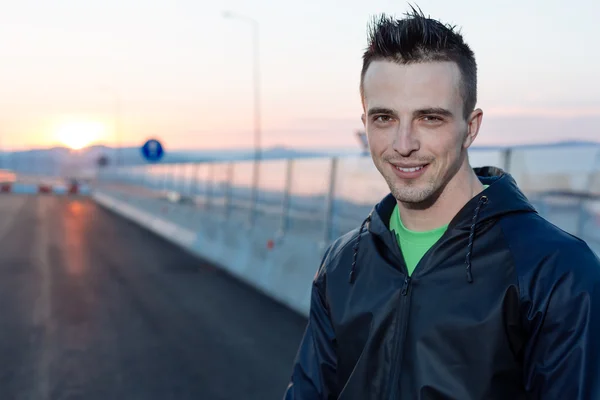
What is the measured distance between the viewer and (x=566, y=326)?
2312mm

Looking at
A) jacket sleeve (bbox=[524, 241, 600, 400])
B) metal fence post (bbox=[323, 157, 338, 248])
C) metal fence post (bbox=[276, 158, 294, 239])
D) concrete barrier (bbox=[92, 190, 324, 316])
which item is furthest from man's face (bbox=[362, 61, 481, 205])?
metal fence post (bbox=[276, 158, 294, 239])

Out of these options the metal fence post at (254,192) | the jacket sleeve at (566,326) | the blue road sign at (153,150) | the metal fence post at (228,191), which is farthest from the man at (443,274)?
the blue road sign at (153,150)

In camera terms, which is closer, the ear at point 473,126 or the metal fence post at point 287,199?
the ear at point 473,126

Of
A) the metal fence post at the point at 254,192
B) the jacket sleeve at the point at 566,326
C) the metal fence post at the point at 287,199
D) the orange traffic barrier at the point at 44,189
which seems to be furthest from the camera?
the orange traffic barrier at the point at 44,189

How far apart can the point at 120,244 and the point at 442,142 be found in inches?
819

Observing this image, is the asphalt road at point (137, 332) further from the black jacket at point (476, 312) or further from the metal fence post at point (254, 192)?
the black jacket at point (476, 312)

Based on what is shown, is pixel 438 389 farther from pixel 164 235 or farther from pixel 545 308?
pixel 164 235

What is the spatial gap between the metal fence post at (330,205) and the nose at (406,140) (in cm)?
946

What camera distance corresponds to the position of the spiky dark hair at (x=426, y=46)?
2.64 metres

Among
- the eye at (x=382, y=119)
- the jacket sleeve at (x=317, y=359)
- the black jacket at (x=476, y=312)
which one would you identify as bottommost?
the jacket sleeve at (x=317, y=359)

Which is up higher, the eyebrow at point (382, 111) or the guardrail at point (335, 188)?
the eyebrow at point (382, 111)

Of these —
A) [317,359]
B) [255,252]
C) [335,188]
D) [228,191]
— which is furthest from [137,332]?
[228,191]

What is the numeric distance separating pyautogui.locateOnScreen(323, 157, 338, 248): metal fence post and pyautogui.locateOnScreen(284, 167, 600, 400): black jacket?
924 centimetres

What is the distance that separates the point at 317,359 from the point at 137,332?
7406 mm
